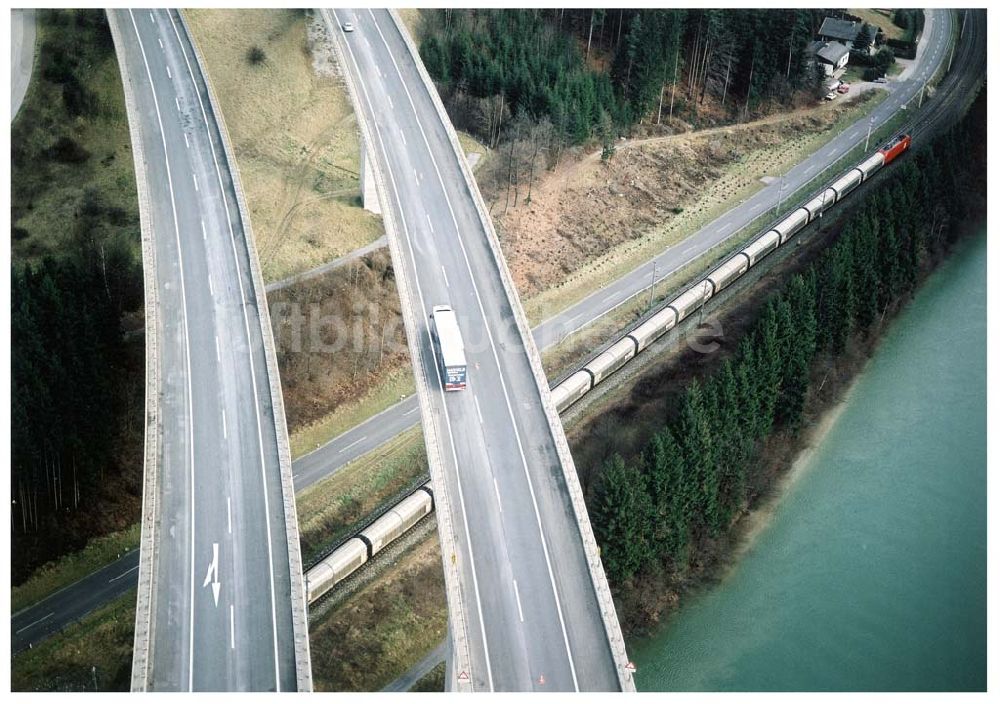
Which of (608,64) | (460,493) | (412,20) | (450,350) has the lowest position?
(460,493)

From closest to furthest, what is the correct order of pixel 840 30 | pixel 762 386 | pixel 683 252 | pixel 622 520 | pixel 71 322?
pixel 622 520 < pixel 71 322 < pixel 762 386 < pixel 683 252 < pixel 840 30

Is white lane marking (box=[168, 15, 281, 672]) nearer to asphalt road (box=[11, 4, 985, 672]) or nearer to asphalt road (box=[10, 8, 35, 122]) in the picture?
asphalt road (box=[11, 4, 985, 672])

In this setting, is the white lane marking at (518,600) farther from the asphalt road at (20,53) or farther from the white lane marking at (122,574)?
the asphalt road at (20,53)

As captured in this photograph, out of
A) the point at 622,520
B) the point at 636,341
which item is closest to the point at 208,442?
the point at 622,520

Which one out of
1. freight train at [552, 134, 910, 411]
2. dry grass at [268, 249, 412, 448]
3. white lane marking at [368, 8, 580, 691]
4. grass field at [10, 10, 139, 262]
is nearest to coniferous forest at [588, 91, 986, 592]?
freight train at [552, 134, 910, 411]

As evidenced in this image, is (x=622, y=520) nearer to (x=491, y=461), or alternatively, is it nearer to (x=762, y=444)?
(x=491, y=461)

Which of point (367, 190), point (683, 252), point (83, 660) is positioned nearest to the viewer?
point (83, 660)

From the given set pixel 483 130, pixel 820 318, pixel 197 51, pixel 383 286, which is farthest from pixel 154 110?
pixel 820 318
